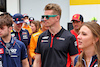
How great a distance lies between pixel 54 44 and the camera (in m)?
3.62

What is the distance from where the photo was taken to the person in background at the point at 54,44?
3.56 m

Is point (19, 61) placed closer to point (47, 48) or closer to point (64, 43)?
point (47, 48)

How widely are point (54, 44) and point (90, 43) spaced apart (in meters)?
1.13

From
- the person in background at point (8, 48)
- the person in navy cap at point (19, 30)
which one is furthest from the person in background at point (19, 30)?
the person in background at point (8, 48)

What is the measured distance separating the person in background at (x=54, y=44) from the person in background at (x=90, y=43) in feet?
3.08

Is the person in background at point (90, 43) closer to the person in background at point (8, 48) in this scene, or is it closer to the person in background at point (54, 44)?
the person in background at point (54, 44)

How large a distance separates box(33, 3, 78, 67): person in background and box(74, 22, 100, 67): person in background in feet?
3.08

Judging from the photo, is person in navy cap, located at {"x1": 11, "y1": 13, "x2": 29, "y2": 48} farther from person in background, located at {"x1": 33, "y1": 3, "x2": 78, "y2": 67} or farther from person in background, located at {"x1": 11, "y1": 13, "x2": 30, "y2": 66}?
person in background, located at {"x1": 33, "y1": 3, "x2": 78, "y2": 67}

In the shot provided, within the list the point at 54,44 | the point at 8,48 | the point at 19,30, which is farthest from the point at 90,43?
the point at 19,30

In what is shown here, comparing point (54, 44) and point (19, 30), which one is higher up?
point (19, 30)

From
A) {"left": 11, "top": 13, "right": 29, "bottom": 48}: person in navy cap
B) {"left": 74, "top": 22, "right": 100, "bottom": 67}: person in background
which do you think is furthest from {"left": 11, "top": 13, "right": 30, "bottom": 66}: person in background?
{"left": 74, "top": 22, "right": 100, "bottom": 67}: person in background

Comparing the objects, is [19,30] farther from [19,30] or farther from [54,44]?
Answer: [54,44]

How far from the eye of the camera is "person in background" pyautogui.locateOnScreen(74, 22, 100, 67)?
2.56 metres

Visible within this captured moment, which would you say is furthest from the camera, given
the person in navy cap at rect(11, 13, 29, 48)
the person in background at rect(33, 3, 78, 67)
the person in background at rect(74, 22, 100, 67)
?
the person in navy cap at rect(11, 13, 29, 48)
